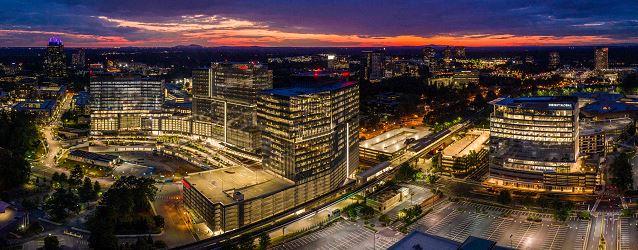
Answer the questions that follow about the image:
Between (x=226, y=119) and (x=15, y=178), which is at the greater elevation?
(x=226, y=119)

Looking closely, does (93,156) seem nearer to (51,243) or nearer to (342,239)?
(51,243)

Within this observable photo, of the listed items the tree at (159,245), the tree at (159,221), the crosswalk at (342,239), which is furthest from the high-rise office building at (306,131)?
the tree at (159,245)

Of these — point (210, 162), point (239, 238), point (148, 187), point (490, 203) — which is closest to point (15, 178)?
point (148, 187)

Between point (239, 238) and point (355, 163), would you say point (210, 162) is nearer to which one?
point (355, 163)

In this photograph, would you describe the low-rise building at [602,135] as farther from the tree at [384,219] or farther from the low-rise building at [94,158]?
the low-rise building at [94,158]

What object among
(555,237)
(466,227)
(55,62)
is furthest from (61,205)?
(55,62)

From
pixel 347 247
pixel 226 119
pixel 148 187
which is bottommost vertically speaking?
pixel 347 247

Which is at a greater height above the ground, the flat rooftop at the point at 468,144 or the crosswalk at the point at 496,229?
the flat rooftop at the point at 468,144

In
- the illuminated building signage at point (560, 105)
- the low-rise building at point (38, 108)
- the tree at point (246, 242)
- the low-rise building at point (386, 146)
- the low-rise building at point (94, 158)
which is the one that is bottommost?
the tree at point (246, 242)
